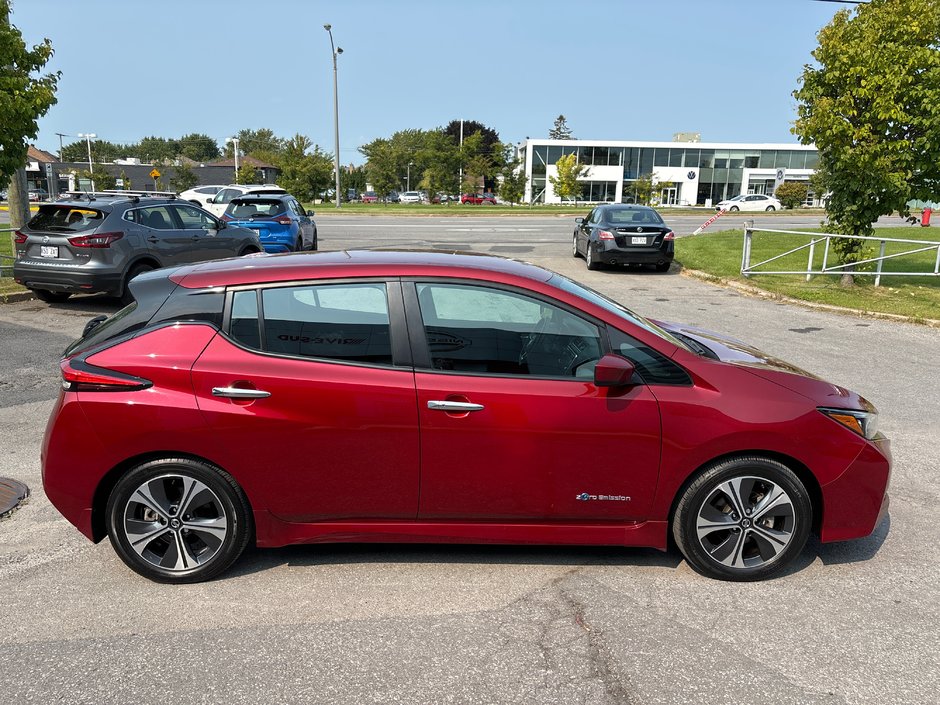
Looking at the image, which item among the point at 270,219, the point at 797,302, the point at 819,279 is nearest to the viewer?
the point at 797,302

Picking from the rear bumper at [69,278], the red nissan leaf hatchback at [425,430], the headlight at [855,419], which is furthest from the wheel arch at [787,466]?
the rear bumper at [69,278]

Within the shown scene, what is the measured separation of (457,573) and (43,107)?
37.4 feet

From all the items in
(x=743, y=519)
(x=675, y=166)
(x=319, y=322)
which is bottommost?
(x=743, y=519)

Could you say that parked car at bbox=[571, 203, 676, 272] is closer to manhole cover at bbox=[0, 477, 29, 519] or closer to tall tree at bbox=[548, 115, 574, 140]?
manhole cover at bbox=[0, 477, 29, 519]

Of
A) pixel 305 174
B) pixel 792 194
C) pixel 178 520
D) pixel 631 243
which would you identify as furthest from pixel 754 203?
pixel 178 520

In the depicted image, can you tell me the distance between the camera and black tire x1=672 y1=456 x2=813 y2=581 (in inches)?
146

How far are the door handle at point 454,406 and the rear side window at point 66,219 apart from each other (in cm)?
906

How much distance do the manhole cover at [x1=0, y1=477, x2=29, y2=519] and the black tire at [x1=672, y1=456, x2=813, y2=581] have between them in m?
4.00

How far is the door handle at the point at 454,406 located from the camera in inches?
140

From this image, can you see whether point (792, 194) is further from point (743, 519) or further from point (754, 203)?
A: point (743, 519)

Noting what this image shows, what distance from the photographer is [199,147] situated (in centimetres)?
16012

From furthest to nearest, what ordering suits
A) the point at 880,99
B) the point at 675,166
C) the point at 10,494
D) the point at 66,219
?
the point at 675,166 < the point at 880,99 < the point at 66,219 < the point at 10,494

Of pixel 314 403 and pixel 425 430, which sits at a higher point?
pixel 314 403

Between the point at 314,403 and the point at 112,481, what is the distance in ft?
3.69
